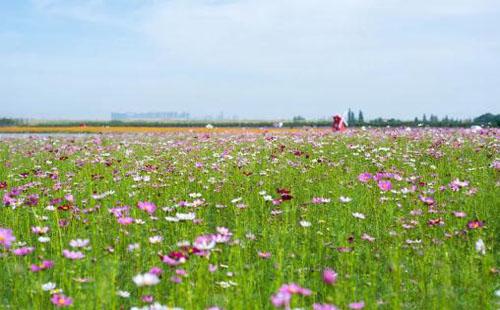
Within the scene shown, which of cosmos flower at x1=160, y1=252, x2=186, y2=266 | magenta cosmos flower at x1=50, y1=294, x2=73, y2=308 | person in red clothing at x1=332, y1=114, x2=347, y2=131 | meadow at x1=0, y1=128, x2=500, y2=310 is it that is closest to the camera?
magenta cosmos flower at x1=50, y1=294, x2=73, y2=308

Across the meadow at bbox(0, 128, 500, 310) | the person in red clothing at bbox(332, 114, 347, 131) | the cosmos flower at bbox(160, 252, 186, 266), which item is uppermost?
the person in red clothing at bbox(332, 114, 347, 131)

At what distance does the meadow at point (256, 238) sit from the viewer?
337 centimetres

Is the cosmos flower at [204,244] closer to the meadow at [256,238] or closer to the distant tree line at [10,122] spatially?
the meadow at [256,238]

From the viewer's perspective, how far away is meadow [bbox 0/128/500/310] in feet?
11.0

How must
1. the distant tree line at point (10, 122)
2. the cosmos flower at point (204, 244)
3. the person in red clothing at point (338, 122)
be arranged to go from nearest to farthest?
the cosmos flower at point (204, 244)
the person in red clothing at point (338, 122)
the distant tree line at point (10, 122)

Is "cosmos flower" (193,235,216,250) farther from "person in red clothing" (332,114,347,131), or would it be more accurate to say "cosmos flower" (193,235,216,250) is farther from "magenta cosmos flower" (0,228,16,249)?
"person in red clothing" (332,114,347,131)

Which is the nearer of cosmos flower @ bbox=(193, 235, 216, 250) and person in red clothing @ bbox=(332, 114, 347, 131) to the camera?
cosmos flower @ bbox=(193, 235, 216, 250)

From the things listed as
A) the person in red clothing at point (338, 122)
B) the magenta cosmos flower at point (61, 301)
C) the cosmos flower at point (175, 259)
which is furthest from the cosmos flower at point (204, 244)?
the person in red clothing at point (338, 122)

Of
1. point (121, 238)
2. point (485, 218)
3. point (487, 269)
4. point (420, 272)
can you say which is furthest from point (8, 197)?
point (485, 218)

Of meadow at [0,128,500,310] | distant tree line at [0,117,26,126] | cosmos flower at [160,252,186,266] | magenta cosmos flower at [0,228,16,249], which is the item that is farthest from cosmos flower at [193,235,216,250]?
distant tree line at [0,117,26,126]

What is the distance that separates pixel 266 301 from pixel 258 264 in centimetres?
59

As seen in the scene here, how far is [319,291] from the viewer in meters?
3.88

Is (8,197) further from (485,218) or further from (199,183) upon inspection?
(485,218)

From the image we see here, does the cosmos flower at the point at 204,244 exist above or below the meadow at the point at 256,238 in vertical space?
above
